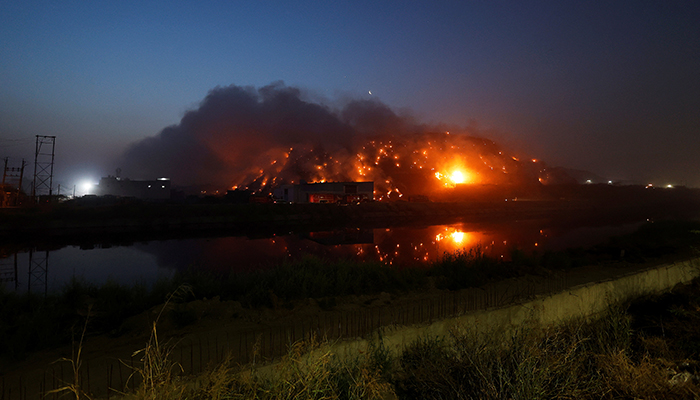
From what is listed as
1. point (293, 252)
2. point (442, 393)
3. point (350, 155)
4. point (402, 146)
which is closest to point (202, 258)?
point (293, 252)

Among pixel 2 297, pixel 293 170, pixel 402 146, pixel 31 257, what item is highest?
pixel 402 146

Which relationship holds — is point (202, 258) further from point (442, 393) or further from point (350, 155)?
point (350, 155)

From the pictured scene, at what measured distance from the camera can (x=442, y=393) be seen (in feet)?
13.8

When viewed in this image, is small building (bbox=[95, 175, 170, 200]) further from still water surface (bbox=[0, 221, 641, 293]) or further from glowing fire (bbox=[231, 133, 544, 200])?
still water surface (bbox=[0, 221, 641, 293])

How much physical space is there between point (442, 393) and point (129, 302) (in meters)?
6.58

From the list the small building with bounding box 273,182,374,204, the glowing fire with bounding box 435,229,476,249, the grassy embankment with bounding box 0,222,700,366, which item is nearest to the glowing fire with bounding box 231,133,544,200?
the small building with bounding box 273,182,374,204

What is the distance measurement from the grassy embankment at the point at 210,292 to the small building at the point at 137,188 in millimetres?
74959

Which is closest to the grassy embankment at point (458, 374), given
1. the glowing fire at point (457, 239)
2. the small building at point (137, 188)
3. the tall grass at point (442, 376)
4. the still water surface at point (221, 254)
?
the tall grass at point (442, 376)

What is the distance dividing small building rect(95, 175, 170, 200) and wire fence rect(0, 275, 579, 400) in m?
78.9

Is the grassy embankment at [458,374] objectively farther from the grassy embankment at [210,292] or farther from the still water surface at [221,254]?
the still water surface at [221,254]

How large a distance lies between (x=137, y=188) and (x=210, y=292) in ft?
271

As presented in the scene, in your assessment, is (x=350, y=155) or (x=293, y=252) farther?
(x=350, y=155)

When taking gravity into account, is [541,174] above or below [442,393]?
above

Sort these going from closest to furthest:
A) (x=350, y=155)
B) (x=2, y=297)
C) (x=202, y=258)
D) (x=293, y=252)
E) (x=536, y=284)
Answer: (x=2, y=297) → (x=536, y=284) → (x=202, y=258) → (x=293, y=252) → (x=350, y=155)
